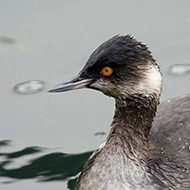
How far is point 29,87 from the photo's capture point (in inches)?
382

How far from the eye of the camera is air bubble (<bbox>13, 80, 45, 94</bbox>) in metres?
9.63

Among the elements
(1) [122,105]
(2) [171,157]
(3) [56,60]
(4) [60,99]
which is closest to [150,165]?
(2) [171,157]

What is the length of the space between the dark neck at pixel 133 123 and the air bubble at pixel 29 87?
256 centimetres

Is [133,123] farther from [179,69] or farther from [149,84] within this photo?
[179,69]

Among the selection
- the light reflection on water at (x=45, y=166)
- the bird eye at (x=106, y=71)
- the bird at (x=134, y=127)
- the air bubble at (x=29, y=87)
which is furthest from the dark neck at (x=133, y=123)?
the air bubble at (x=29, y=87)

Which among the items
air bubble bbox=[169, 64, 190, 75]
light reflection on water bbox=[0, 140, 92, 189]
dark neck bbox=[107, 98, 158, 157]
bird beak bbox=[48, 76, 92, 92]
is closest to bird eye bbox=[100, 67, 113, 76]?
bird beak bbox=[48, 76, 92, 92]

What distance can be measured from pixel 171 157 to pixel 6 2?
4.88 m

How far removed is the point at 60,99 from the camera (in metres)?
9.50

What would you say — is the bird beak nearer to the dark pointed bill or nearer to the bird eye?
the dark pointed bill

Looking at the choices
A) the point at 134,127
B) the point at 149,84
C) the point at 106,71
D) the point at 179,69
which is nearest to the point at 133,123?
the point at 134,127

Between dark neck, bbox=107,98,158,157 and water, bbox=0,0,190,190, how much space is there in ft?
3.81

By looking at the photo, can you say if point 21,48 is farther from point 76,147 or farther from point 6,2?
point 76,147

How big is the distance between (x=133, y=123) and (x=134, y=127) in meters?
0.06

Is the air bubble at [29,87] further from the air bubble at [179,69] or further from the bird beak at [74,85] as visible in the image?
the bird beak at [74,85]
